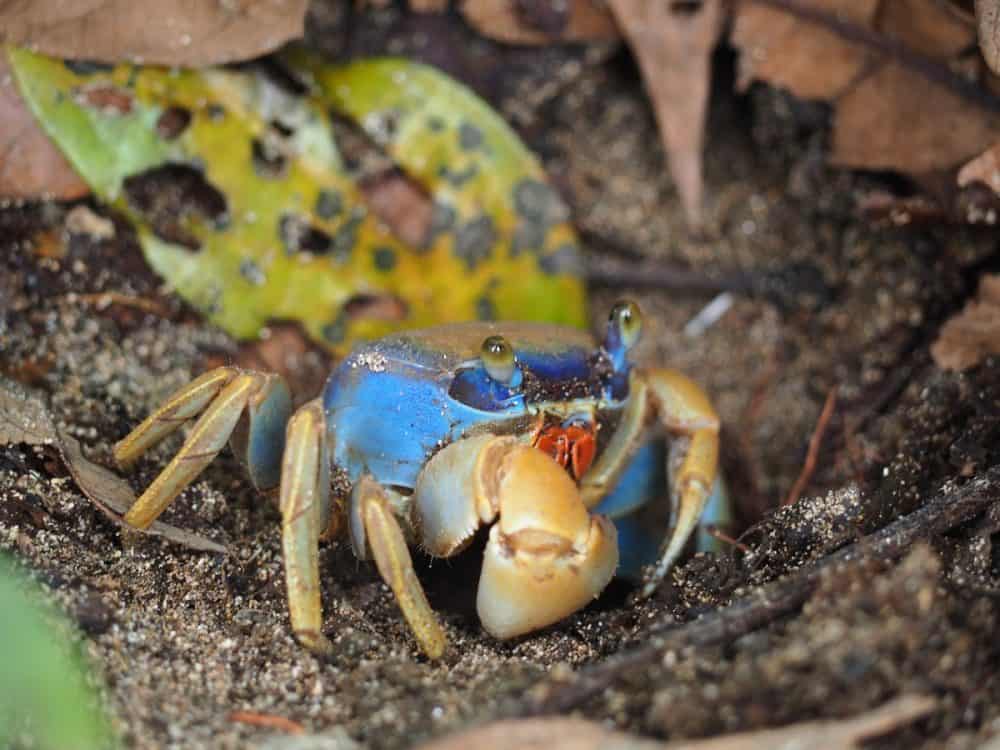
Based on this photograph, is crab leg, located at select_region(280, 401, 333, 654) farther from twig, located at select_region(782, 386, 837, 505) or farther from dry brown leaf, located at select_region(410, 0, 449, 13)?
dry brown leaf, located at select_region(410, 0, 449, 13)

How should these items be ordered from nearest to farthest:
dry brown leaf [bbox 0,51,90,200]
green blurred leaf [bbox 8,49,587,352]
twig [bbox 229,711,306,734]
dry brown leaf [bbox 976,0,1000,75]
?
twig [bbox 229,711,306,734]
dry brown leaf [bbox 976,0,1000,75]
dry brown leaf [bbox 0,51,90,200]
green blurred leaf [bbox 8,49,587,352]

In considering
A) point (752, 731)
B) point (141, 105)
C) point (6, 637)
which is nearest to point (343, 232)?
point (141, 105)

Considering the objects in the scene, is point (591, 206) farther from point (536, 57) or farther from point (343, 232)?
point (343, 232)

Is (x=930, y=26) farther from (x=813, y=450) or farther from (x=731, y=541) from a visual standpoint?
(x=731, y=541)

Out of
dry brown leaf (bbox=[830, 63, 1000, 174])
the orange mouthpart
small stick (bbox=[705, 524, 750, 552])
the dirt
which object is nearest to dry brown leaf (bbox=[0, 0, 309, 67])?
the dirt

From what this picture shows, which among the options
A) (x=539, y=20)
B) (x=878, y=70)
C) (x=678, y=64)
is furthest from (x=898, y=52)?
(x=539, y=20)

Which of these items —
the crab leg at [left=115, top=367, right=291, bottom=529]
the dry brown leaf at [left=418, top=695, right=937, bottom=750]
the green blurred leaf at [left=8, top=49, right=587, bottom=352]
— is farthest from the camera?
the green blurred leaf at [left=8, top=49, right=587, bottom=352]
